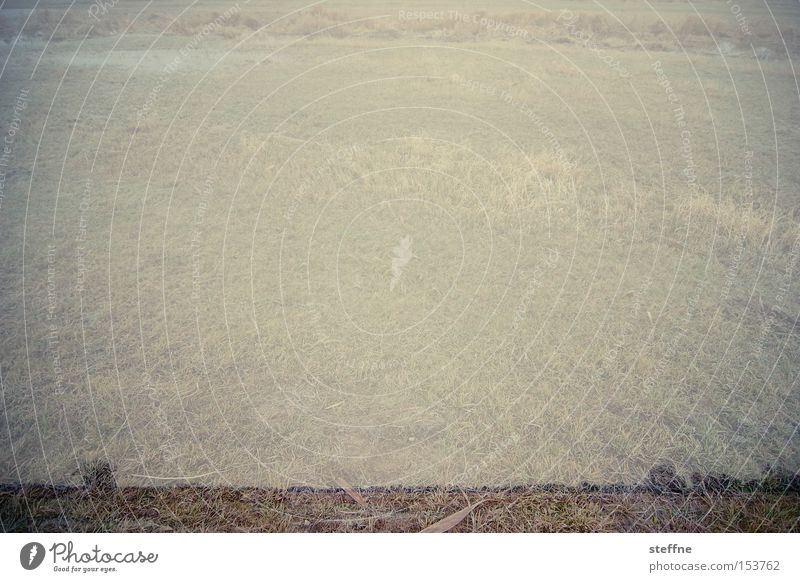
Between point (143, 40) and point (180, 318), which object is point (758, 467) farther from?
point (143, 40)

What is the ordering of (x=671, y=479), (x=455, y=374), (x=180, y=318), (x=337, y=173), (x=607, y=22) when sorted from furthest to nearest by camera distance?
(x=607, y=22), (x=337, y=173), (x=180, y=318), (x=455, y=374), (x=671, y=479)

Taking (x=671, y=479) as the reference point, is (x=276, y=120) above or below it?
above

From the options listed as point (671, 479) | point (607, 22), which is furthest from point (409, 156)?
point (607, 22)

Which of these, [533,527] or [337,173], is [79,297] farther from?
[533,527]

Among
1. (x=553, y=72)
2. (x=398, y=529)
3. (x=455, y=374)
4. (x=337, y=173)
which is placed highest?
(x=553, y=72)

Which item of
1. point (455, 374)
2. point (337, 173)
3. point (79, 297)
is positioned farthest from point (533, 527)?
point (337, 173)

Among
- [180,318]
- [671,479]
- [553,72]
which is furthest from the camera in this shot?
[553,72]

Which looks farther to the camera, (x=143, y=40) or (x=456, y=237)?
(x=143, y=40)
